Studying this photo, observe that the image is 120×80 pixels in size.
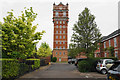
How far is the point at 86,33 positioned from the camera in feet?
60.5

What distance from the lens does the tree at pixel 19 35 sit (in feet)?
42.4

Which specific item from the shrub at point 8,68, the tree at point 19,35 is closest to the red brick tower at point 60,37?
the tree at point 19,35

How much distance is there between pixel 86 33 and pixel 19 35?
9483mm

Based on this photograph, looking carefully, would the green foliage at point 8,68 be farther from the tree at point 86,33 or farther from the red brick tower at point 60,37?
the red brick tower at point 60,37

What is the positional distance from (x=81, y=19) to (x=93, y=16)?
1768mm

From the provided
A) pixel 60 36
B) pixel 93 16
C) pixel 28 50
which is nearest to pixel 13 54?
pixel 28 50

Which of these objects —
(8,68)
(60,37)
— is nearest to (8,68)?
(8,68)

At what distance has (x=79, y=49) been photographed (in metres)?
18.3

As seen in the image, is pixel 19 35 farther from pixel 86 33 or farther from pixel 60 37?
pixel 60 37

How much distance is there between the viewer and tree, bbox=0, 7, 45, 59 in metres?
12.9

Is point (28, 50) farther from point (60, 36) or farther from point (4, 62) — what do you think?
point (60, 36)

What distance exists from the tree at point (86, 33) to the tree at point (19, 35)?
670 cm

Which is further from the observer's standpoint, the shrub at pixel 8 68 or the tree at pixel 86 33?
the tree at pixel 86 33

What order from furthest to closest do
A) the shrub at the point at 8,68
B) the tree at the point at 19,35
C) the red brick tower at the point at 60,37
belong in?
1. the red brick tower at the point at 60,37
2. the tree at the point at 19,35
3. the shrub at the point at 8,68
